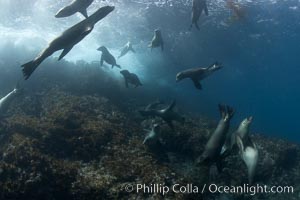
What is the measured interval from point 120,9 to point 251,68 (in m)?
23.6

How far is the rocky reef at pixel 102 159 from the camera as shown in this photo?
8.04m

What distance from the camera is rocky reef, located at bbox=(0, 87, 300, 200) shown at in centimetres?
804

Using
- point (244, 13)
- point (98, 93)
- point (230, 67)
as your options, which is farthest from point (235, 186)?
point (230, 67)

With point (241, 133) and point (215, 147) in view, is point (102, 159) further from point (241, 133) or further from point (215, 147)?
point (241, 133)

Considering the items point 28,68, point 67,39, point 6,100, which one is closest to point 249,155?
point 67,39

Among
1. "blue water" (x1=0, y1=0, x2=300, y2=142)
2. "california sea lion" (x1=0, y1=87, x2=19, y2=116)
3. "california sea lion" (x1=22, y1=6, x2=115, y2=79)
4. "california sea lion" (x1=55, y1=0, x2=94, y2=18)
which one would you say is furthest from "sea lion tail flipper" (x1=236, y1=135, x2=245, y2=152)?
"blue water" (x1=0, y1=0, x2=300, y2=142)

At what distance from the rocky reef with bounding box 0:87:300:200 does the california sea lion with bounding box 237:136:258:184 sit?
1.74 metres

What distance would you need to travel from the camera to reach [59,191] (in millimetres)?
8047

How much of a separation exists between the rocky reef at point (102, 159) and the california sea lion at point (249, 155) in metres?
1.74

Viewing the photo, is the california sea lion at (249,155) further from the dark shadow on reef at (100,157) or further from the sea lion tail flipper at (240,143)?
the dark shadow on reef at (100,157)

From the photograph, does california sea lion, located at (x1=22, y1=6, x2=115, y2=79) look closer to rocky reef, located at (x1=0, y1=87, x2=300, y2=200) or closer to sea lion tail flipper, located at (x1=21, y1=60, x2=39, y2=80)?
sea lion tail flipper, located at (x1=21, y1=60, x2=39, y2=80)

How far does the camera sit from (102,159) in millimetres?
9758

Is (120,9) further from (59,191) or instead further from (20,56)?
(59,191)

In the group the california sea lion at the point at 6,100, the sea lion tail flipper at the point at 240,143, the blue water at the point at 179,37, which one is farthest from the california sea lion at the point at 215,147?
the blue water at the point at 179,37
